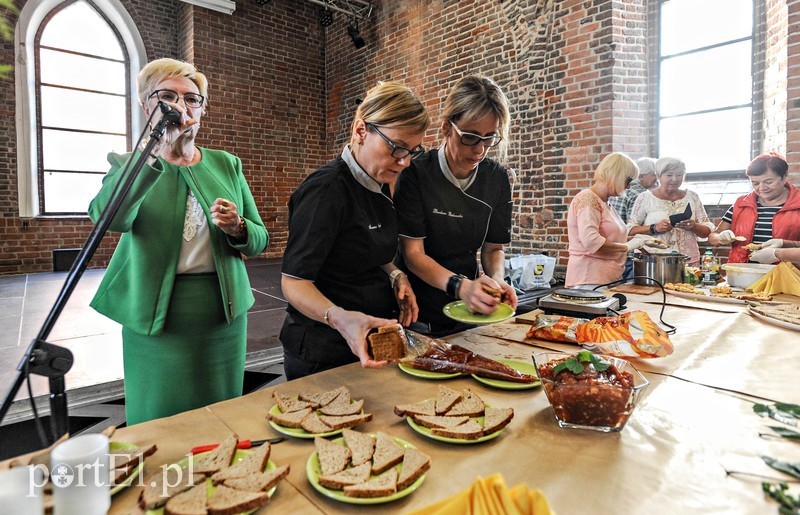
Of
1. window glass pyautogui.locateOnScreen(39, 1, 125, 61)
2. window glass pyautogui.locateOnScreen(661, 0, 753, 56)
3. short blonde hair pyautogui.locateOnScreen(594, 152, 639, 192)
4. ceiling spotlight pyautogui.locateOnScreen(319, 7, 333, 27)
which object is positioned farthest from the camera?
ceiling spotlight pyautogui.locateOnScreen(319, 7, 333, 27)

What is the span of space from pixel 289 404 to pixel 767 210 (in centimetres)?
352

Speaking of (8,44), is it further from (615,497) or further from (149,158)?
(615,497)

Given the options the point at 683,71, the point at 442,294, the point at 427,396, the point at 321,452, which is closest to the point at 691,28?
the point at 683,71

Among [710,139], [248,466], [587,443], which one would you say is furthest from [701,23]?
[248,466]

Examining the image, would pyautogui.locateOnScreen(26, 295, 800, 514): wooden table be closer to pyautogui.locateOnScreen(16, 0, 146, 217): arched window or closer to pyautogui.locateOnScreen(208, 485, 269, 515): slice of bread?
pyautogui.locateOnScreen(208, 485, 269, 515): slice of bread

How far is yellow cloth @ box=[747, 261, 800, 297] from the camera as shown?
8.12ft

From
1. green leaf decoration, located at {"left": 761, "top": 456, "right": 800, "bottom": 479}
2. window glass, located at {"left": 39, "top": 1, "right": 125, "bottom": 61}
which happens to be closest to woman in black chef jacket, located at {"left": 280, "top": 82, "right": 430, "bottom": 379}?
green leaf decoration, located at {"left": 761, "top": 456, "right": 800, "bottom": 479}

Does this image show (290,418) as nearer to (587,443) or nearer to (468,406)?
(468,406)

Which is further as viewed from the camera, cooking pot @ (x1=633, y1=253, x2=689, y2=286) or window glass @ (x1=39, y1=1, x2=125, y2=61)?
window glass @ (x1=39, y1=1, x2=125, y2=61)

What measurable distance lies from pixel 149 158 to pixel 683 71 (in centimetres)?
575

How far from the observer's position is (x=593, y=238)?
288 cm

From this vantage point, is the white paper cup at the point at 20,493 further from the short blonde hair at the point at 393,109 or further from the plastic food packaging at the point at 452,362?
the short blonde hair at the point at 393,109

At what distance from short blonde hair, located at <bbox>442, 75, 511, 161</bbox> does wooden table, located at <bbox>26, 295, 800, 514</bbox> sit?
0.90 metres

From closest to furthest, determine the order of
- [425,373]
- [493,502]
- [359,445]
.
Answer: [493,502] → [359,445] → [425,373]
